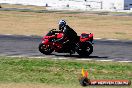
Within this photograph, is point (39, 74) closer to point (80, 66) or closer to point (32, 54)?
point (80, 66)

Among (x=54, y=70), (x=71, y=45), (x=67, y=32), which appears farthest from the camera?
(x=71, y=45)

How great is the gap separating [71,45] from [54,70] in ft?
Result: 17.4

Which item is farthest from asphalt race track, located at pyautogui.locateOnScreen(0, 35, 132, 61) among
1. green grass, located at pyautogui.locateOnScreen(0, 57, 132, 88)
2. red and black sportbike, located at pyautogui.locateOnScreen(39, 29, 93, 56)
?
green grass, located at pyautogui.locateOnScreen(0, 57, 132, 88)

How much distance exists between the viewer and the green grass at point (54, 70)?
53.8ft

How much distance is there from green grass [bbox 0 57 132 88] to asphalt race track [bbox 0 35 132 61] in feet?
7.10

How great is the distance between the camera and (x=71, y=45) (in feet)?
78.0

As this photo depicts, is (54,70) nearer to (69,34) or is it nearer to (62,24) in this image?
(69,34)

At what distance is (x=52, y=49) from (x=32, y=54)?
4.08ft

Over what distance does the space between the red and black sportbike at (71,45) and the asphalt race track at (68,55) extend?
0.35 m

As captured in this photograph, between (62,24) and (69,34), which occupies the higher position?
(62,24)

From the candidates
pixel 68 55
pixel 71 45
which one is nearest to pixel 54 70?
A: pixel 71 45

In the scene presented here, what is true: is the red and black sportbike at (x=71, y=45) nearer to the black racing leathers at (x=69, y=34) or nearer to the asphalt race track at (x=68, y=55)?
the black racing leathers at (x=69, y=34)

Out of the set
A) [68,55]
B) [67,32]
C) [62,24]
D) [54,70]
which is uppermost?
[62,24]

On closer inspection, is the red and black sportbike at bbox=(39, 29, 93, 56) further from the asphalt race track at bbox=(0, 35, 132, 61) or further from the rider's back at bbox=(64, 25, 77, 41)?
the asphalt race track at bbox=(0, 35, 132, 61)
